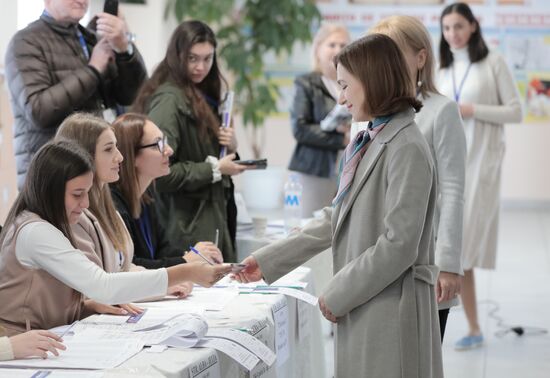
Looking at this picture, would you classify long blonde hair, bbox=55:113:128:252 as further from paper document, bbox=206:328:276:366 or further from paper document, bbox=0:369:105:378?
paper document, bbox=0:369:105:378

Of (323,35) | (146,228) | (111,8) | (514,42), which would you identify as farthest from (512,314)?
(514,42)

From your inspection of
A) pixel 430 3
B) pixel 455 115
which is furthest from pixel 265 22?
pixel 455 115

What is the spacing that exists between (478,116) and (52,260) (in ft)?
10.4

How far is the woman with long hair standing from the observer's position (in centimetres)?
404

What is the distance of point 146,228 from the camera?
3.66m

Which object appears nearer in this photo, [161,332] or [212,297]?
[161,332]

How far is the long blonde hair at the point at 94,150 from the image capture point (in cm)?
287

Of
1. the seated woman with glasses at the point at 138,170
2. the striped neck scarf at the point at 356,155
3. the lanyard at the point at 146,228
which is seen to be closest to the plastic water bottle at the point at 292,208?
the lanyard at the point at 146,228

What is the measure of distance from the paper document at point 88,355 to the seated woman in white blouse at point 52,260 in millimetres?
175

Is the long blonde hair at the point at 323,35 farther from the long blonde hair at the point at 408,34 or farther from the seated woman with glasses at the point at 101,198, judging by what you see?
the seated woman with glasses at the point at 101,198

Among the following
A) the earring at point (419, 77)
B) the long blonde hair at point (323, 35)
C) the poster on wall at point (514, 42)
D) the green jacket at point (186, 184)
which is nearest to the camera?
the earring at point (419, 77)

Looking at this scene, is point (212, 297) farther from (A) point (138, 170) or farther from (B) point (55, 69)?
(B) point (55, 69)

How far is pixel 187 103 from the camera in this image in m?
4.10

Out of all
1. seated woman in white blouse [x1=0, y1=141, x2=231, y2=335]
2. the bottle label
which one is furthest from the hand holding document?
seated woman in white blouse [x1=0, y1=141, x2=231, y2=335]
